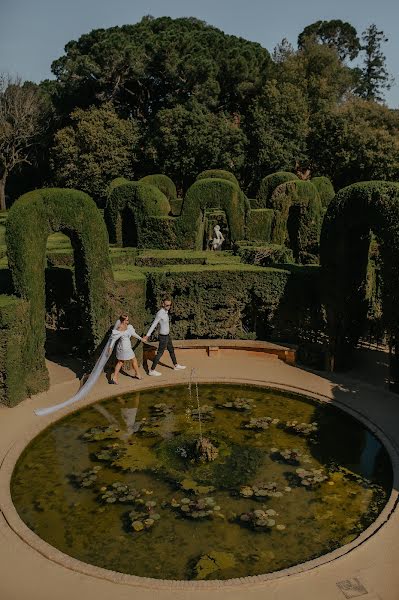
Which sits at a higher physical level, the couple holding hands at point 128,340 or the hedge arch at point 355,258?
the hedge arch at point 355,258

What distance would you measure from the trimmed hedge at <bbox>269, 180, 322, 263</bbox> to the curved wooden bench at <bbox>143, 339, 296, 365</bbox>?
9.02 meters

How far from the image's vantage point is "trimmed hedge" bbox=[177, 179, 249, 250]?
19859 mm

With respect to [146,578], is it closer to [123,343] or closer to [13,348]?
[13,348]

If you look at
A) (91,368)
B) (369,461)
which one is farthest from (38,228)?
(369,461)

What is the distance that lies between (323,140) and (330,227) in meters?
28.4

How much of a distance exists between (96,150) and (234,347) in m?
28.4

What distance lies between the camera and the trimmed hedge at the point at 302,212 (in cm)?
2114

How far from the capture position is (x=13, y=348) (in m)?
10.1

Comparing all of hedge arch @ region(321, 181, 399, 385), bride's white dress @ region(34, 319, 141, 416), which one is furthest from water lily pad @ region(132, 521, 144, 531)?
hedge arch @ region(321, 181, 399, 385)

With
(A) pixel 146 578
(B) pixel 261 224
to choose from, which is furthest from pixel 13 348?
(B) pixel 261 224

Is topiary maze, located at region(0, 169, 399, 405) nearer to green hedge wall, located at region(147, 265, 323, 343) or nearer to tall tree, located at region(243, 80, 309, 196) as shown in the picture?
green hedge wall, located at region(147, 265, 323, 343)

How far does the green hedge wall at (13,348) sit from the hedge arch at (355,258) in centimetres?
695

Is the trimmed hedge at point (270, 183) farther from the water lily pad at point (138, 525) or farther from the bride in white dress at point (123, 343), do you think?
the water lily pad at point (138, 525)

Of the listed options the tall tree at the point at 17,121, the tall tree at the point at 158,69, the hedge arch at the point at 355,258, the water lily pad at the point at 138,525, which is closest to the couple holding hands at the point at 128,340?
the hedge arch at the point at 355,258
